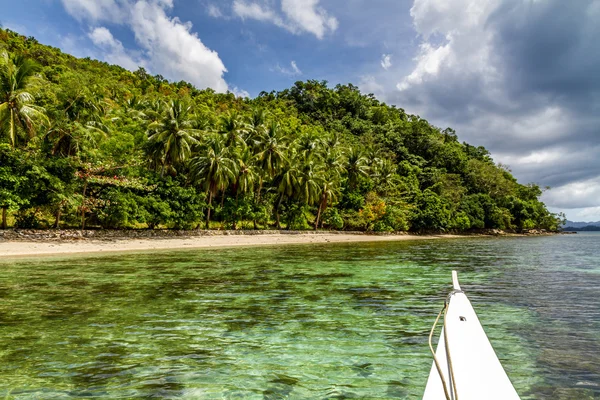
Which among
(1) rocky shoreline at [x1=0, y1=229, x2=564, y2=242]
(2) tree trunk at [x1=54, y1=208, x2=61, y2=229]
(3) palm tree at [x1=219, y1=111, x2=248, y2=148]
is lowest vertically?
(1) rocky shoreline at [x1=0, y1=229, x2=564, y2=242]

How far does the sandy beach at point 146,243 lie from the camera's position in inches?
952

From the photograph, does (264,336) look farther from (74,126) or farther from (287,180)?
(287,180)

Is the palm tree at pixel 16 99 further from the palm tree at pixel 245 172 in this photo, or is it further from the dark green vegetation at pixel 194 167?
the palm tree at pixel 245 172

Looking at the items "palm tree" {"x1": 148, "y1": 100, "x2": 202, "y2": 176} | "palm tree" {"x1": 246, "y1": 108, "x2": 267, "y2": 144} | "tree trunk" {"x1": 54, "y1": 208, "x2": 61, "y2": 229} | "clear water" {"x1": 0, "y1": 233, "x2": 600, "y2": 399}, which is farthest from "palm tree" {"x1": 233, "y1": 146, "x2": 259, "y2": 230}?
"clear water" {"x1": 0, "y1": 233, "x2": 600, "y2": 399}

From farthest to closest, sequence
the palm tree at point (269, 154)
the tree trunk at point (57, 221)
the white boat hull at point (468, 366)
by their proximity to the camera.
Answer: the palm tree at point (269, 154)
the tree trunk at point (57, 221)
the white boat hull at point (468, 366)

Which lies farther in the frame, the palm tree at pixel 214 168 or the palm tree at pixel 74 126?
the palm tree at pixel 214 168

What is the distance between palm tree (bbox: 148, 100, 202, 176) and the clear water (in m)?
25.6

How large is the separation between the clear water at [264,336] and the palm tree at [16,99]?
53.1ft

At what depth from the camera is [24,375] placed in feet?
18.1

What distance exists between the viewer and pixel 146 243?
31.8 metres

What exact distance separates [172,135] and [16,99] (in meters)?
14.6

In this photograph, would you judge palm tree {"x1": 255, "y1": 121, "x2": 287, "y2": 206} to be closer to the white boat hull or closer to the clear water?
the clear water

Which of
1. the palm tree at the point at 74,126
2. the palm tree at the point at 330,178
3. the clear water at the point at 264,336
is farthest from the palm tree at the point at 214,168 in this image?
the clear water at the point at 264,336

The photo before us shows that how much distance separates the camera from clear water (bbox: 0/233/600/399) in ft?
17.4
